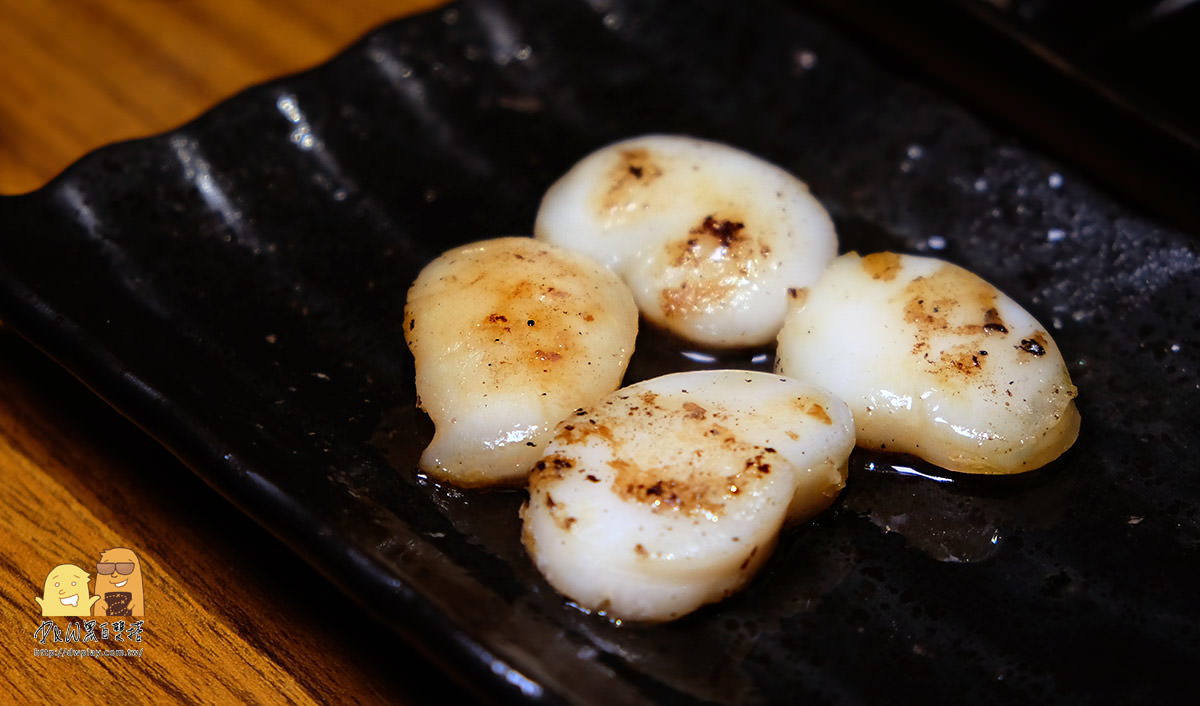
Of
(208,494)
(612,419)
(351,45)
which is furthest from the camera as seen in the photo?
(351,45)

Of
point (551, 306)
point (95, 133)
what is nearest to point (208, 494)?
point (551, 306)

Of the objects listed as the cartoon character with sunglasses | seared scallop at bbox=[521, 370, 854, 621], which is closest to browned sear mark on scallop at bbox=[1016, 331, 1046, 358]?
seared scallop at bbox=[521, 370, 854, 621]

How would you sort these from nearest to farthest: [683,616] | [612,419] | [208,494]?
1. [683,616]
2. [612,419]
3. [208,494]

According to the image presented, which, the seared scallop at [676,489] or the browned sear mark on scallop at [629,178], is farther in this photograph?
the browned sear mark on scallop at [629,178]

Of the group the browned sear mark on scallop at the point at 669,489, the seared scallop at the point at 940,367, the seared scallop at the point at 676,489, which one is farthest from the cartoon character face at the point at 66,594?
the seared scallop at the point at 940,367

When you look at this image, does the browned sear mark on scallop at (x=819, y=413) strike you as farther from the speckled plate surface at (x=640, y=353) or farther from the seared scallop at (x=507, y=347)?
the seared scallop at (x=507, y=347)

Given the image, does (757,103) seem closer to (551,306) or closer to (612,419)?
(551,306)
